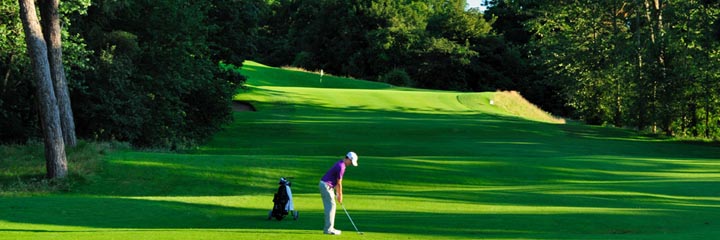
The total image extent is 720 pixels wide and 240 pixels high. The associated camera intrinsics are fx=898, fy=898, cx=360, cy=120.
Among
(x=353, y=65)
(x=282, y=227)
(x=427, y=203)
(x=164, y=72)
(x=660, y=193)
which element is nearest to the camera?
(x=282, y=227)

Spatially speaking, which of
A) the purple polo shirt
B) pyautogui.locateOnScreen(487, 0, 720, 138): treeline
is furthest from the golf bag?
pyautogui.locateOnScreen(487, 0, 720, 138): treeline

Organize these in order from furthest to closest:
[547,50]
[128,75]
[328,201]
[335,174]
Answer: [547,50] < [128,75] < [328,201] < [335,174]

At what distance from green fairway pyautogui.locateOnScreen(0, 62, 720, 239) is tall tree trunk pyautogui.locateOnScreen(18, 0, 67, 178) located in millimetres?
1183

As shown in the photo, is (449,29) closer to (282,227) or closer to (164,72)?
(164,72)

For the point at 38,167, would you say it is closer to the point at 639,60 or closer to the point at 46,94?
the point at 46,94

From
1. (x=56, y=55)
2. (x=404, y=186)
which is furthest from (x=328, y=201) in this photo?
(x=56, y=55)

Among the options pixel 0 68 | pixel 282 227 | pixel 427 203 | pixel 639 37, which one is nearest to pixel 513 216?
pixel 427 203

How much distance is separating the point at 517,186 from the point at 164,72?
52.6 ft

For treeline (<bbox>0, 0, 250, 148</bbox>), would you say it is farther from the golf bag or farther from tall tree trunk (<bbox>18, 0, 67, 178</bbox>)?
the golf bag

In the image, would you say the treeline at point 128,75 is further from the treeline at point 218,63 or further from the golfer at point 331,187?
the golfer at point 331,187

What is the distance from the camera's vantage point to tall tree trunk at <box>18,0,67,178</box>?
26000 mm

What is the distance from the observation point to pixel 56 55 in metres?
28.6

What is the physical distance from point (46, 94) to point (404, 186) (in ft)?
36.8

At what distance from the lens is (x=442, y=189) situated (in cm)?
2719
